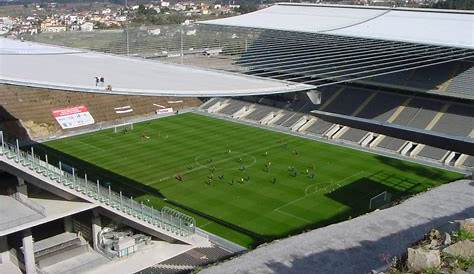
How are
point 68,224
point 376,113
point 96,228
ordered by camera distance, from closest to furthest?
point 96,228, point 68,224, point 376,113

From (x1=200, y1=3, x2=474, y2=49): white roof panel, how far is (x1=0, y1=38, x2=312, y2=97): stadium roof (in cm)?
1486

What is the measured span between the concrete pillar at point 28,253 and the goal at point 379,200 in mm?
12432

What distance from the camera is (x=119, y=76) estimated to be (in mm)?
18734

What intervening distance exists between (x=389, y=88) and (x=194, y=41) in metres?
14.8

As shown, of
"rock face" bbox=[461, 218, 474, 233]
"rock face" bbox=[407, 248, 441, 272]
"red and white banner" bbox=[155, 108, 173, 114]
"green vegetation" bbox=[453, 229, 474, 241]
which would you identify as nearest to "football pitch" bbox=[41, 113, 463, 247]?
"red and white banner" bbox=[155, 108, 173, 114]

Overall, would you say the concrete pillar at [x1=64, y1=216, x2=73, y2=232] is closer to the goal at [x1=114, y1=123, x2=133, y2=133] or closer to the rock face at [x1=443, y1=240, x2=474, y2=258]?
the rock face at [x1=443, y1=240, x2=474, y2=258]

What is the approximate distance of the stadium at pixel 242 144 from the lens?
55.6ft

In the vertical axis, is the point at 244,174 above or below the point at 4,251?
below

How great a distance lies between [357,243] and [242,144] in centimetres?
1560

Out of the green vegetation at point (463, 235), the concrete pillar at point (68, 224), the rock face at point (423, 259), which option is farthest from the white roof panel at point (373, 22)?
the rock face at point (423, 259)

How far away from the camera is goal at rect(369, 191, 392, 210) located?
73.8 ft

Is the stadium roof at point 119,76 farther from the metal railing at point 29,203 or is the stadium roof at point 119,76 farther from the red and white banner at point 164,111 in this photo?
the red and white banner at point 164,111

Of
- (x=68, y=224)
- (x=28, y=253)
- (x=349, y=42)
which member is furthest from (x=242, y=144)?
(x=28, y=253)

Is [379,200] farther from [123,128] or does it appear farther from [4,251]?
[123,128]
